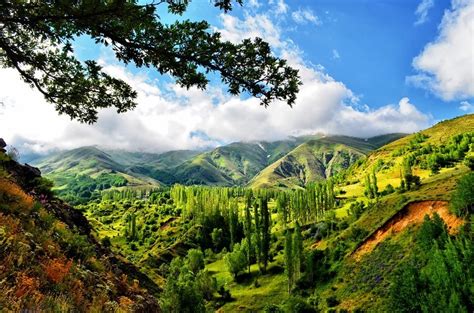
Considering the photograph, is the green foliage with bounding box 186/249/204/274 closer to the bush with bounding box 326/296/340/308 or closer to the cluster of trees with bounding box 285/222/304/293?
the cluster of trees with bounding box 285/222/304/293

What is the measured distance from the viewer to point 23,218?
51.8 ft

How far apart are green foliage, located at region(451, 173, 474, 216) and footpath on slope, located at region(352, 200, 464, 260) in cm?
437

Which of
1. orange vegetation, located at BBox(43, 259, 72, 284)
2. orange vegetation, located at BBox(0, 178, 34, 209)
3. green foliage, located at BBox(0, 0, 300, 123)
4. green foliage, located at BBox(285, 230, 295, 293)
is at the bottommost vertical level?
green foliage, located at BBox(285, 230, 295, 293)

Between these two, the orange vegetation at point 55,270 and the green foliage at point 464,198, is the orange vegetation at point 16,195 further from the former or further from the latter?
the green foliage at point 464,198

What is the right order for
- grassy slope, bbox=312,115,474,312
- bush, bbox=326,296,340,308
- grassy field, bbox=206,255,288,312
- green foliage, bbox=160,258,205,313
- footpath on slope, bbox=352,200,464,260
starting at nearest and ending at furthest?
green foliage, bbox=160,258,205,313
grassy slope, bbox=312,115,474,312
bush, bbox=326,296,340,308
footpath on slope, bbox=352,200,464,260
grassy field, bbox=206,255,288,312

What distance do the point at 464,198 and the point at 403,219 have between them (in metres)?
19.3

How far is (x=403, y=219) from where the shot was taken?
306 ft

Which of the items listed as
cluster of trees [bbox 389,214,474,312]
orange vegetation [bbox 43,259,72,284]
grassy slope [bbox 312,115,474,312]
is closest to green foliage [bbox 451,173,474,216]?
grassy slope [bbox 312,115,474,312]

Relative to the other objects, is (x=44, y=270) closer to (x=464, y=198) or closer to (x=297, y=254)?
(x=464, y=198)

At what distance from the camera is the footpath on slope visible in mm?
87750

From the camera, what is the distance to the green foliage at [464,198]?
75.5 m

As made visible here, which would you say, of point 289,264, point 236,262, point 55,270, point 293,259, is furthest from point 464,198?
point 55,270

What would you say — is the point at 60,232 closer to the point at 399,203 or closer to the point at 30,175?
the point at 30,175

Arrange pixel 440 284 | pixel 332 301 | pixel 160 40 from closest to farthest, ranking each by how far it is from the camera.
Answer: pixel 160 40 < pixel 440 284 < pixel 332 301
